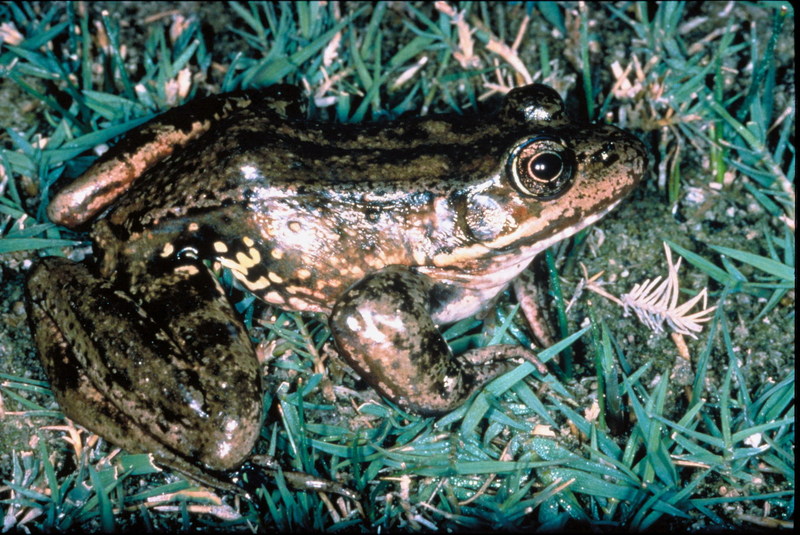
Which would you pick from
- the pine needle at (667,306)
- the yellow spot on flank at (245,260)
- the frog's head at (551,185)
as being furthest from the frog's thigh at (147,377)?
the pine needle at (667,306)

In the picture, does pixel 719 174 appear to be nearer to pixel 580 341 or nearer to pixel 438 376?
pixel 580 341

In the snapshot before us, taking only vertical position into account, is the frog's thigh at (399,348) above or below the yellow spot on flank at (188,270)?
below

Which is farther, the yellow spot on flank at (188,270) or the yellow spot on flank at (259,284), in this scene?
the yellow spot on flank at (259,284)

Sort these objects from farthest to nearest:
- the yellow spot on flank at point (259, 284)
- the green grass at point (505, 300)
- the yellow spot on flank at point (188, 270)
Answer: the yellow spot on flank at point (259, 284), the yellow spot on flank at point (188, 270), the green grass at point (505, 300)

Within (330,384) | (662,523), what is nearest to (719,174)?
(662,523)

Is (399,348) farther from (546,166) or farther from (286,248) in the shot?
(546,166)

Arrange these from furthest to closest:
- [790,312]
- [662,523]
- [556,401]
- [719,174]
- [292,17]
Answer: [292,17], [719,174], [790,312], [556,401], [662,523]

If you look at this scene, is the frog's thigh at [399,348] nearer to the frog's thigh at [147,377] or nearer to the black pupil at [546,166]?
the frog's thigh at [147,377]

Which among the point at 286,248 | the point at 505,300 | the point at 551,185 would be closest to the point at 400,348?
the point at 286,248

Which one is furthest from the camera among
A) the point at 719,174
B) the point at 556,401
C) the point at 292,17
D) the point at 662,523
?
the point at 292,17

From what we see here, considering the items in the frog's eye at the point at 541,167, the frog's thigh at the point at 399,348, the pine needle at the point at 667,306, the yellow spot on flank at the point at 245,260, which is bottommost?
the pine needle at the point at 667,306
